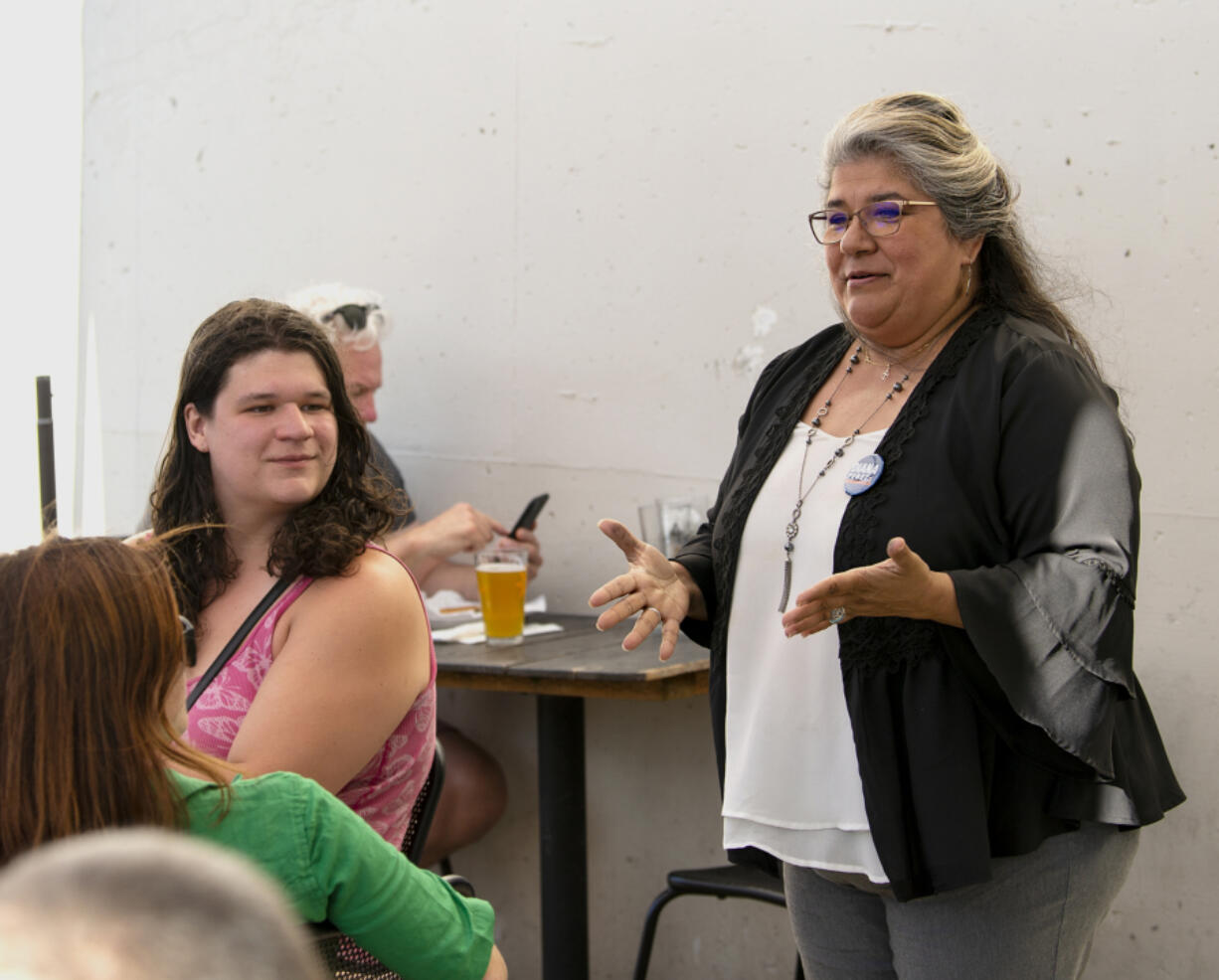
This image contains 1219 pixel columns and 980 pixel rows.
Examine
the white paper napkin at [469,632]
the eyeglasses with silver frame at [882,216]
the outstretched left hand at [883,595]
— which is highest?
the eyeglasses with silver frame at [882,216]

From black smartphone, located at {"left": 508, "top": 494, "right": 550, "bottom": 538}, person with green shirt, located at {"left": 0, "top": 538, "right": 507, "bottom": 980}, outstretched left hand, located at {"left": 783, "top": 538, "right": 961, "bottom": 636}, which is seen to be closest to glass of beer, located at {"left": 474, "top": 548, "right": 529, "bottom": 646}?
black smartphone, located at {"left": 508, "top": 494, "right": 550, "bottom": 538}

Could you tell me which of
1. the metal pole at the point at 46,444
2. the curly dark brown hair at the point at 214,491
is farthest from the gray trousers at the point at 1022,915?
the metal pole at the point at 46,444

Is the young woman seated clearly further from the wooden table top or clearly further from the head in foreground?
the head in foreground

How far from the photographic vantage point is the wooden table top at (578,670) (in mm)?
2463

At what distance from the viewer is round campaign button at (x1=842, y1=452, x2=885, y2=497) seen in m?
1.58

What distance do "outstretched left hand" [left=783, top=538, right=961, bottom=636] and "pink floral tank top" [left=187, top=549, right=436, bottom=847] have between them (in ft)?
1.93

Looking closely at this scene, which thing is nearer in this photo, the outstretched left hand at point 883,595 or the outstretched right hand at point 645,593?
the outstretched left hand at point 883,595

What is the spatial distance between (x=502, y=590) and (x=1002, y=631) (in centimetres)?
148

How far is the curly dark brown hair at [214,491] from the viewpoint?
1.82m

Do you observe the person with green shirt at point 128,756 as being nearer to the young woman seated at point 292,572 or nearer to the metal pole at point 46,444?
the young woman seated at point 292,572

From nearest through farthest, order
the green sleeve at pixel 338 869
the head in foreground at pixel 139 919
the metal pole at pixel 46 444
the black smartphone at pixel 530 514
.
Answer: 1. the head in foreground at pixel 139 919
2. the green sleeve at pixel 338 869
3. the metal pole at pixel 46 444
4. the black smartphone at pixel 530 514

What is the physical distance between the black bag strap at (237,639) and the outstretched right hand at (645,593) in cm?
43

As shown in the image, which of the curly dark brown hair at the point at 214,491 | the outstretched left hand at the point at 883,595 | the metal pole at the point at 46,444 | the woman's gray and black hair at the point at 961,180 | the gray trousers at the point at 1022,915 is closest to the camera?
the outstretched left hand at the point at 883,595

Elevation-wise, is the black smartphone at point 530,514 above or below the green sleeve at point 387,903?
above
